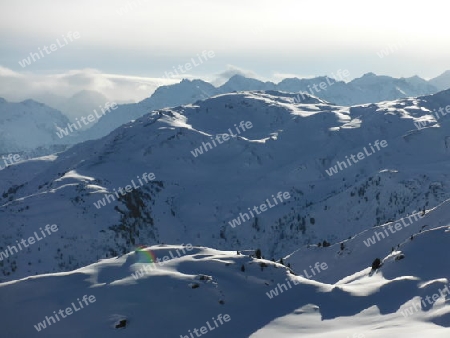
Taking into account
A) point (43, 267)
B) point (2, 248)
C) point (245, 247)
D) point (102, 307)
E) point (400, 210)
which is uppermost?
point (2, 248)

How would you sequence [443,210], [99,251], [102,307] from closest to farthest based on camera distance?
[102,307], [443,210], [99,251]

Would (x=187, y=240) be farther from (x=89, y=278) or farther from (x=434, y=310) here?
(x=434, y=310)

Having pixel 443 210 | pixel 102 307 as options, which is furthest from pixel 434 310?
pixel 443 210

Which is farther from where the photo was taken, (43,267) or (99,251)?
(99,251)

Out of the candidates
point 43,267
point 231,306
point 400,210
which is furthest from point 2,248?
point 400,210

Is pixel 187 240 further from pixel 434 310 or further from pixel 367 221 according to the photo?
pixel 434 310

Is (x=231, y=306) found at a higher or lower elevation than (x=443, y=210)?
higher

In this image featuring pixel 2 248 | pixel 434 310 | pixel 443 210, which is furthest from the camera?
pixel 2 248
